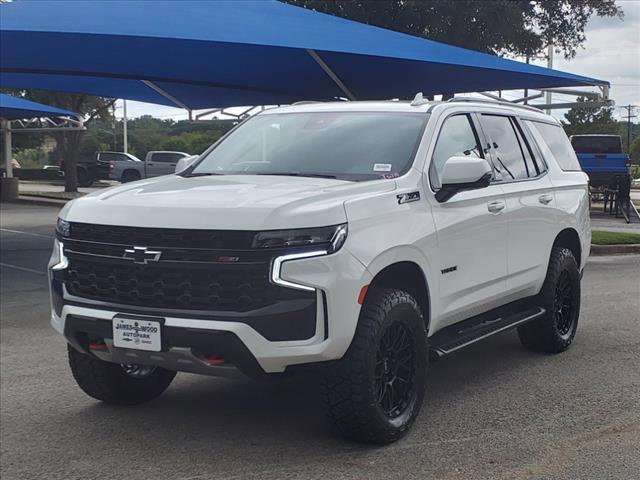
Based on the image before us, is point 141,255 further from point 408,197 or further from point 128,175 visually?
point 128,175

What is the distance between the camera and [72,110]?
108 feet

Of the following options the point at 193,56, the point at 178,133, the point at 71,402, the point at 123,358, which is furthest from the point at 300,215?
the point at 178,133

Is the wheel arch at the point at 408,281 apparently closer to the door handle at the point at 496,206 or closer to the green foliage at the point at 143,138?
the door handle at the point at 496,206

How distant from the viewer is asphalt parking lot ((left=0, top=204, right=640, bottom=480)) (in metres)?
4.18

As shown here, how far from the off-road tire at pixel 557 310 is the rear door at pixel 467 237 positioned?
2.93ft

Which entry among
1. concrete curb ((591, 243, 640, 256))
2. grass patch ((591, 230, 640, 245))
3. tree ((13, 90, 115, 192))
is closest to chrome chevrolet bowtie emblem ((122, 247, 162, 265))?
concrete curb ((591, 243, 640, 256))

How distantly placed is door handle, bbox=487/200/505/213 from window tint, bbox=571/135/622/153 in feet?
68.0

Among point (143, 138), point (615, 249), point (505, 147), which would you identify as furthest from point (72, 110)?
point (143, 138)

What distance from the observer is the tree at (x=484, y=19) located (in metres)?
22.4

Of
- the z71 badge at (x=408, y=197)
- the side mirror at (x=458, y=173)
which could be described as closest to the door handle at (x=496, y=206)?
the side mirror at (x=458, y=173)

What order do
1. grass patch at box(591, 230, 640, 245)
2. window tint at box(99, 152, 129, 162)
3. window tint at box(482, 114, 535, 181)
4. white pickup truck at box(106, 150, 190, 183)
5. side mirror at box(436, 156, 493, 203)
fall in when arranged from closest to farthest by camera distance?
side mirror at box(436, 156, 493, 203), window tint at box(482, 114, 535, 181), grass patch at box(591, 230, 640, 245), white pickup truck at box(106, 150, 190, 183), window tint at box(99, 152, 129, 162)

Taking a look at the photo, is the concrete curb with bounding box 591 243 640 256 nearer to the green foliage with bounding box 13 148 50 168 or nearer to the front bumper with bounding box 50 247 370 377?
the front bumper with bounding box 50 247 370 377

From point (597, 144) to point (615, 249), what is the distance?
38.7 ft

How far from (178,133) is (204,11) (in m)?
86.5
